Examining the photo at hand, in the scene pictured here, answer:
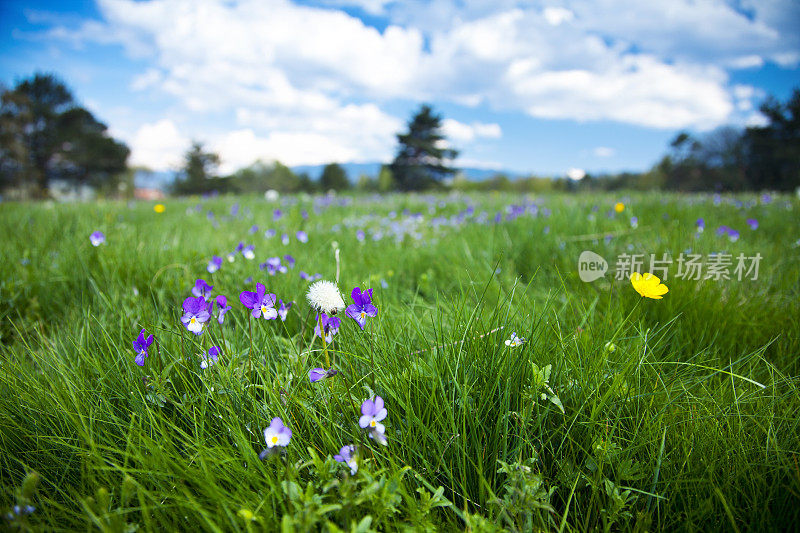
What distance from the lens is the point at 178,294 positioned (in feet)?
8.08

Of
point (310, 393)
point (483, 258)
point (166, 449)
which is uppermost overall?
point (483, 258)

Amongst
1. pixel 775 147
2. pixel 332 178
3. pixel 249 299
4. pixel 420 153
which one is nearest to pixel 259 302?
pixel 249 299

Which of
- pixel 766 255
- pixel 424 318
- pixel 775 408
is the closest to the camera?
pixel 775 408

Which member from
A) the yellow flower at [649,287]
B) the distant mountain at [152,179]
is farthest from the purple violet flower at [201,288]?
the distant mountain at [152,179]

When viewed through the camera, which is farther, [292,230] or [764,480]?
[292,230]

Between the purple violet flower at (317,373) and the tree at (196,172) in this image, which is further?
the tree at (196,172)

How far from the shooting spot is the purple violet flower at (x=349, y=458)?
3.62 ft

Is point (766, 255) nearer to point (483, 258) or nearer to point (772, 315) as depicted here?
point (772, 315)

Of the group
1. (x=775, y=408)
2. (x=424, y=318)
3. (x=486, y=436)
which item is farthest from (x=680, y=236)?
(x=486, y=436)

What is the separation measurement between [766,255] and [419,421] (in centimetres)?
363

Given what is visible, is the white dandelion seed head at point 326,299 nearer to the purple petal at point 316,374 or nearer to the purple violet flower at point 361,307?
the purple violet flower at point 361,307

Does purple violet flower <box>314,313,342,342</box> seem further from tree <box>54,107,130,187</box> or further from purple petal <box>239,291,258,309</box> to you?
tree <box>54,107,130,187</box>

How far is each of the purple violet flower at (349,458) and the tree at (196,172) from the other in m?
75.5

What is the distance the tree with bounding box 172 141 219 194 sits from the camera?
6969cm
